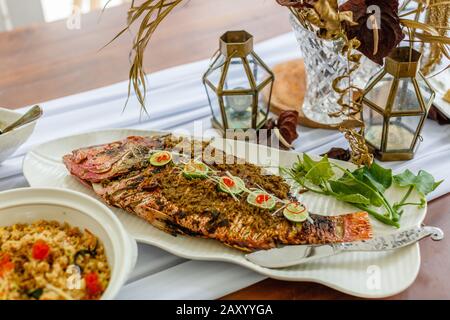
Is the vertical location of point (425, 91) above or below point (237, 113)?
above

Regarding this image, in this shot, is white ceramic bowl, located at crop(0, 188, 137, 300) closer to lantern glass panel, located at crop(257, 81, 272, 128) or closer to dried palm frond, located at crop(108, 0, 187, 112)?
dried palm frond, located at crop(108, 0, 187, 112)

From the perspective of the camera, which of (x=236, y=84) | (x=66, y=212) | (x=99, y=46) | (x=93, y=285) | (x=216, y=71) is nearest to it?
(x=93, y=285)

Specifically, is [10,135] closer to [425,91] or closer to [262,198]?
[262,198]

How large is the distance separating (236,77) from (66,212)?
651 millimetres

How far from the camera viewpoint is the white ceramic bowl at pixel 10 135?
133 centimetres

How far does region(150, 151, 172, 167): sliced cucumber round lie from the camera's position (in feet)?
4.12

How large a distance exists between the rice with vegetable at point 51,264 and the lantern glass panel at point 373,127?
73cm

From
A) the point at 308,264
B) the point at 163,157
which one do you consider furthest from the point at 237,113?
the point at 308,264

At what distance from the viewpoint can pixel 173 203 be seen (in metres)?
1.16

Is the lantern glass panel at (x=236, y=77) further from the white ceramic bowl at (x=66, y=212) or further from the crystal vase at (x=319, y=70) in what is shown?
the white ceramic bowl at (x=66, y=212)

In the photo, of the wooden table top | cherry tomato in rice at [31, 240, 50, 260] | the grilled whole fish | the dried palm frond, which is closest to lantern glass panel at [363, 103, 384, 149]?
the grilled whole fish

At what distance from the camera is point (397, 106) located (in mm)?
1329

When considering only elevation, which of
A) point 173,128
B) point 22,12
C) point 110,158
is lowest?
Result: point 22,12
